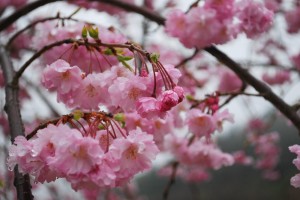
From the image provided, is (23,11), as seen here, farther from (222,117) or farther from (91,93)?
(222,117)

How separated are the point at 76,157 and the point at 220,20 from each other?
1324mm

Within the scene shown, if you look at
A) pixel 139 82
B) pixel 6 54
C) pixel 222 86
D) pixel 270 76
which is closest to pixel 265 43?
pixel 270 76

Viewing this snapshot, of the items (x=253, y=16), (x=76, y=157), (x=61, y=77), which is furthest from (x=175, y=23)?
(x=76, y=157)

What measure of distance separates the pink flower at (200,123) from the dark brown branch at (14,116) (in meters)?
0.86

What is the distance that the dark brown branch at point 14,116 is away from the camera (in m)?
1.31

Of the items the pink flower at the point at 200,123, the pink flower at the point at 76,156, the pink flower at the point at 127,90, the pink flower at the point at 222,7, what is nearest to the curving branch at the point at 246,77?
the pink flower at the point at 222,7

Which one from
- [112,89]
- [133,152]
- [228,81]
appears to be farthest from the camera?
[228,81]

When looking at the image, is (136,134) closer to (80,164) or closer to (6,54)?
(80,164)

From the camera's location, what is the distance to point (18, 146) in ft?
3.92

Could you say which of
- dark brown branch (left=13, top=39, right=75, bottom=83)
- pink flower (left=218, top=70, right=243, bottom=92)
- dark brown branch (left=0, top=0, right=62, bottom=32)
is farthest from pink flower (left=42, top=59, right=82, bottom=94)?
pink flower (left=218, top=70, right=243, bottom=92)

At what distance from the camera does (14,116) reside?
5.09ft

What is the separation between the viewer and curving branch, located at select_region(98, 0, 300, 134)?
185cm

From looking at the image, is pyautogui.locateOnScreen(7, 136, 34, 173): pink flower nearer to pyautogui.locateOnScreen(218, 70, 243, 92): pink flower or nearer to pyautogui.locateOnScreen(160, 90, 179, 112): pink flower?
pyautogui.locateOnScreen(160, 90, 179, 112): pink flower

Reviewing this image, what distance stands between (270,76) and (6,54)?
16.2ft
